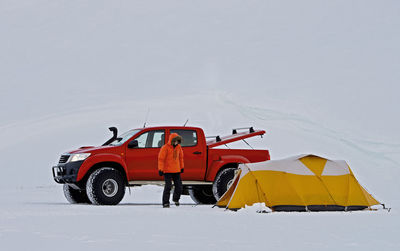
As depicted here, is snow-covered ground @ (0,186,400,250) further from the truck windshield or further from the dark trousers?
the truck windshield

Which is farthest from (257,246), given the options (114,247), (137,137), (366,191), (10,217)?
(137,137)

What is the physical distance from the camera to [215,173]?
→ 19.5 meters

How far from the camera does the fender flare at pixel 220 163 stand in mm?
19531

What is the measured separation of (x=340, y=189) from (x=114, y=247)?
8.14 m

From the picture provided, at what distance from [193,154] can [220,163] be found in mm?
771

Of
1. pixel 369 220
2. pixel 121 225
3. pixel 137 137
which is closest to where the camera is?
pixel 121 225

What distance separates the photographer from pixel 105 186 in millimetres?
18359

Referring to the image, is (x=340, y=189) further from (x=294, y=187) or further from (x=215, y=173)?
(x=215, y=173)

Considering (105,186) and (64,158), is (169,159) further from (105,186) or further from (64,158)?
(64,158)

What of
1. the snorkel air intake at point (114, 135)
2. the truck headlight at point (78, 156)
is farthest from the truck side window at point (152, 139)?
the truck headlight at point (78, 156)

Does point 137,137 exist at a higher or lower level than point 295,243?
higher

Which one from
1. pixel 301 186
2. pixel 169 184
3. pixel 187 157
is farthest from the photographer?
pixel 187 157

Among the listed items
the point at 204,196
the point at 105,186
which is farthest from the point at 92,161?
the point at 204,196

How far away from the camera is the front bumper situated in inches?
729
